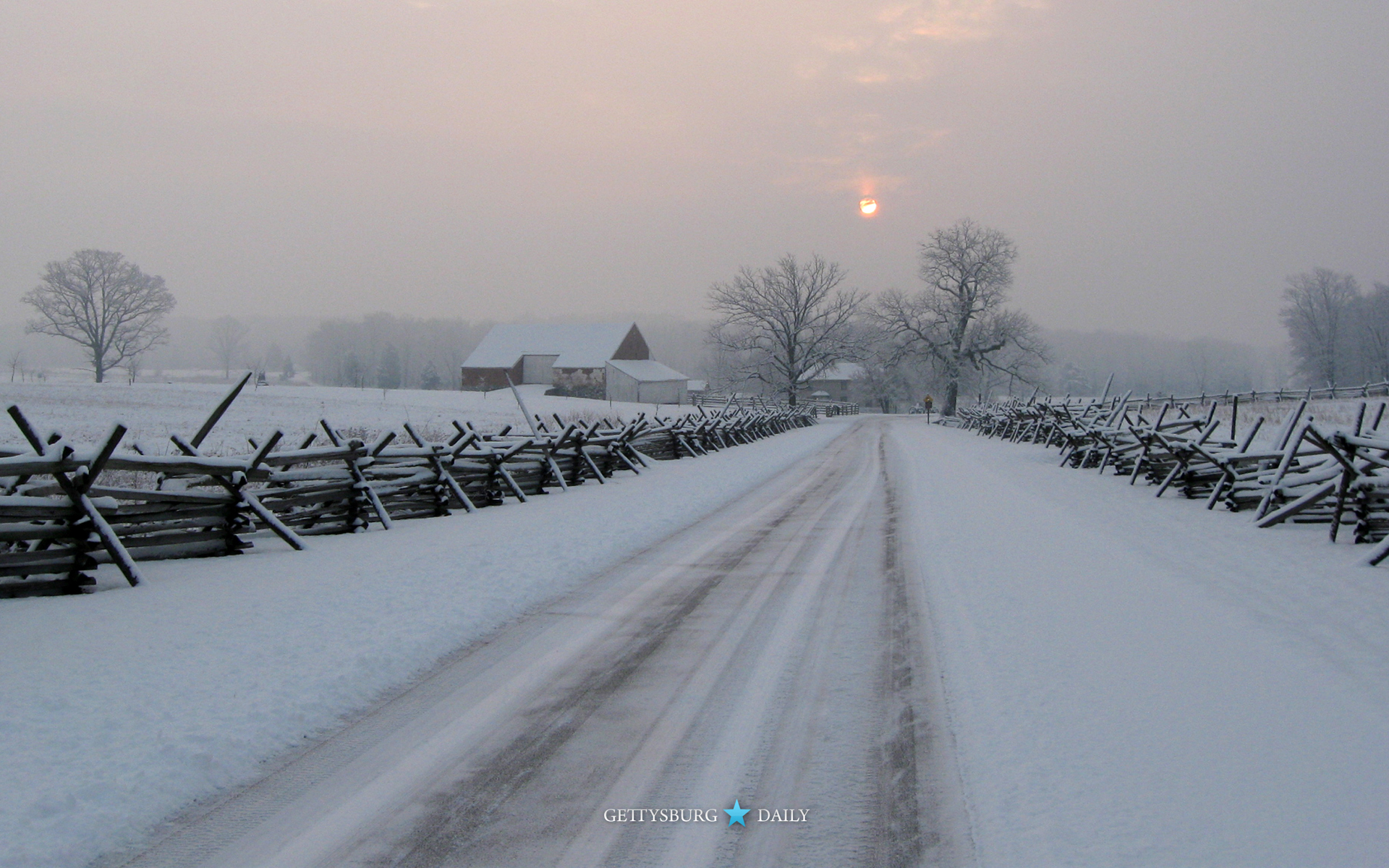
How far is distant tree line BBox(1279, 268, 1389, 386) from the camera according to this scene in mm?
61656

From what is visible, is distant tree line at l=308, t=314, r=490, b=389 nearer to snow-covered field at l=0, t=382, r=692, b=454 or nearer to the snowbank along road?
snow-covered field at l=0, t=382, r=692, b=454

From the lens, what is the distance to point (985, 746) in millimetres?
3525

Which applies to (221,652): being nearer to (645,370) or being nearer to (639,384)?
(639,384)

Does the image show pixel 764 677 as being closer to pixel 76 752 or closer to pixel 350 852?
pixel 350 852

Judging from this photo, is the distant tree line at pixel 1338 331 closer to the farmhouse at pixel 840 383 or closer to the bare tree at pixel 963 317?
the bare tree at pixel 963 317

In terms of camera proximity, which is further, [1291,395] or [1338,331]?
[1338,331]

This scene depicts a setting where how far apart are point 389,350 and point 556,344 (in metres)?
54.2

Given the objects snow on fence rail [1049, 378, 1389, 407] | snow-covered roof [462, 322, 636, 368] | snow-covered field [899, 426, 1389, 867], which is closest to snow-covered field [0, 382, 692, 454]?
snow-covered field [899, 426, 1389, 867]

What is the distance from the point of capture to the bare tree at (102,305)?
5481 cm

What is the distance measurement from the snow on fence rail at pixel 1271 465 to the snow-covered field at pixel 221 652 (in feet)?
23.1

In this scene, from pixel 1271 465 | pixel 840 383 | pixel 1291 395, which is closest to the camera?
pixel 1271 465

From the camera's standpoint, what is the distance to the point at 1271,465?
35.8ft

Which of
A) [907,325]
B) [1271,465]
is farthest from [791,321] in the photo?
[1271,465]

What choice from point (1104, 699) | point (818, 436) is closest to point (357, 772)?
point (1104, 699)
